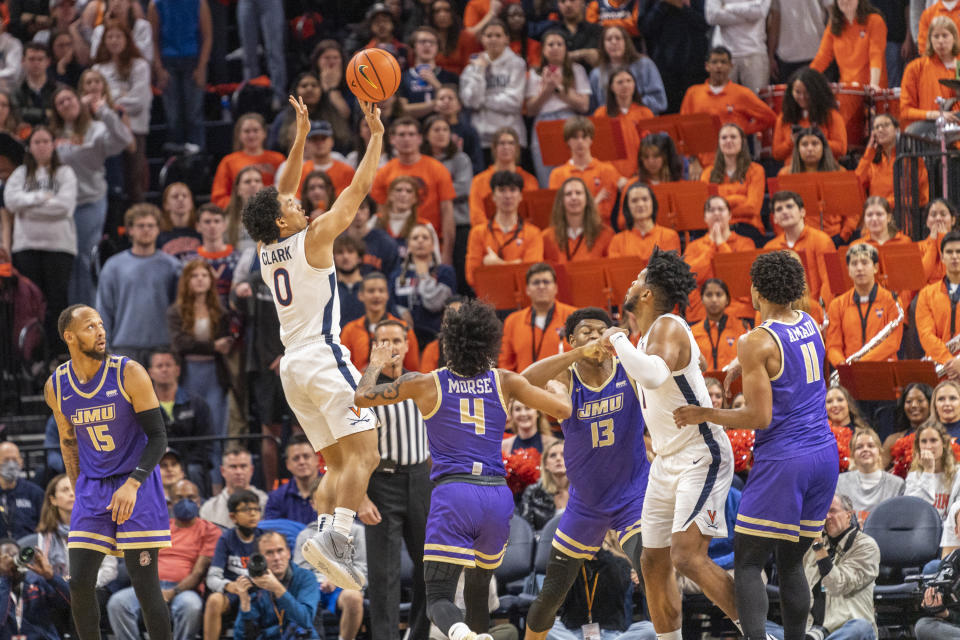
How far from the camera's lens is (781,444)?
7.68 meters

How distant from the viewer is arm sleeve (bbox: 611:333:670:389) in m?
7.42

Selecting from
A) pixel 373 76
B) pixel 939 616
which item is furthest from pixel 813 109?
pixel 373 76

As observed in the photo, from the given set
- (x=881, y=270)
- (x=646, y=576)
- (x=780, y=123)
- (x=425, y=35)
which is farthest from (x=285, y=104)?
(x=646, y=576)

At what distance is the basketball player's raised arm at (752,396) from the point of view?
24.7 ft

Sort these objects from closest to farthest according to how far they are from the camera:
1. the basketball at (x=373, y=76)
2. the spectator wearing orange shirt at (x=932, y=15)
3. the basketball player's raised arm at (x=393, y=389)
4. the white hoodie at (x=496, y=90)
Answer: the basketball player's raised arm at (x=393, y=389)
the basketball at (x=373, y=76)
the spectator wearing orange shirt at (x=932, y=15)
the white hoodie at (x=496, y=90)

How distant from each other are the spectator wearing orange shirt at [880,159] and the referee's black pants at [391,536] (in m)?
6.38

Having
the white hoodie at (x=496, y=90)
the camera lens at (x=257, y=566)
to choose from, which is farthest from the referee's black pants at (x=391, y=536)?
the white hoodie at (x=496, y=90)

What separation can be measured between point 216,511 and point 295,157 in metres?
4.00

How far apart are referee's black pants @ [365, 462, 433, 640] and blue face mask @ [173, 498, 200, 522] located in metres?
2.09

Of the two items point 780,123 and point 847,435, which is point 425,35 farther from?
point 847,435

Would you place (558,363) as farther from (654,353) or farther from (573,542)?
(573,542)

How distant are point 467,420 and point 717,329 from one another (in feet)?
14.8

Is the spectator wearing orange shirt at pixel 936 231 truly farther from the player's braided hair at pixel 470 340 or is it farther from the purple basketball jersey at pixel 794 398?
the player's braided hair at pixel 470 340

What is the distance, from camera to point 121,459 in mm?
8820
